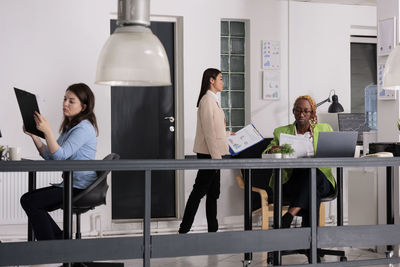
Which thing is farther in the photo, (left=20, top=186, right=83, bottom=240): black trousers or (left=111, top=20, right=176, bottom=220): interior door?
(left=111, top=20, right=176, bottom=220): interior door

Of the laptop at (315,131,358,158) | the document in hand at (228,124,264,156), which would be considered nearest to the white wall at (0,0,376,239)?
the document in hand at (228,124,264,156)

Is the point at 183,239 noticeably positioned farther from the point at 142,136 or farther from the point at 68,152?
the point at 142,136

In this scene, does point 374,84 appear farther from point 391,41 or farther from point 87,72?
point 87,72

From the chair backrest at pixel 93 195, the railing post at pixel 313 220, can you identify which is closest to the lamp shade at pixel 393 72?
the railing post at pixel 313 220

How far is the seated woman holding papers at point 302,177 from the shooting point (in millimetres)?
4520

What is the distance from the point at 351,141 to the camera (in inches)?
157

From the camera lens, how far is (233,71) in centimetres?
651

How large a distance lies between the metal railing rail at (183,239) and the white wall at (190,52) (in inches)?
117

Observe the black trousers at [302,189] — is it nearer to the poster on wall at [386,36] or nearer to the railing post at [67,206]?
the poster on wall at [386,36]

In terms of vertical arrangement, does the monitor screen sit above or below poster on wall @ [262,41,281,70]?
below

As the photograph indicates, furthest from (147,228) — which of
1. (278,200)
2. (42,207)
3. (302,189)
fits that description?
(302,189)

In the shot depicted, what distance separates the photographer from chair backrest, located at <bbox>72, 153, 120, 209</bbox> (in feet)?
12.6

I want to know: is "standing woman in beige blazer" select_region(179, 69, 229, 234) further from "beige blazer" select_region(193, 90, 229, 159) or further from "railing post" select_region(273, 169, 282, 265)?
"railing post" select_region(273, 169, 282, 265)

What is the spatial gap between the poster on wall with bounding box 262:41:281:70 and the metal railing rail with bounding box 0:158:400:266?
3094 millimetres
